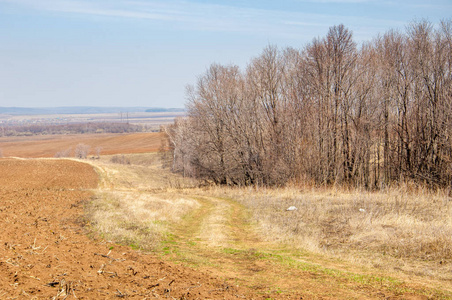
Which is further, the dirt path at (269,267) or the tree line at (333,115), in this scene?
the tree line at (333,115)

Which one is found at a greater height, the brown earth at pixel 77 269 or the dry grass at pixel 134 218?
the brown earth at pixel 77 269

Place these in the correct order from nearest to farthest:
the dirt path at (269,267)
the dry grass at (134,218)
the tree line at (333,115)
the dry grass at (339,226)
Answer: the dirt path at (269,267) → the dry grass at (339,226) → the dry grass at (134,218) → the tree line at (333,115)

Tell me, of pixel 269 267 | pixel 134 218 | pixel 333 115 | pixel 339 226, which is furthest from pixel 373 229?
pixel 333 115

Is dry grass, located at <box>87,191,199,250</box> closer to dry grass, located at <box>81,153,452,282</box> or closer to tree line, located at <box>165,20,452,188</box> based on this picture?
dry grass, located at <box>81,153,452,282</box>

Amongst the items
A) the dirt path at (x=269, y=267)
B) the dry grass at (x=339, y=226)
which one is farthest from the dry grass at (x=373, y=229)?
the dirt path at (x=269, y=267)

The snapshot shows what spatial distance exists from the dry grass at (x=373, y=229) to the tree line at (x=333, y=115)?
11.4 metres

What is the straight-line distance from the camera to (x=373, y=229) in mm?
11867

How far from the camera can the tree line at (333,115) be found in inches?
1081

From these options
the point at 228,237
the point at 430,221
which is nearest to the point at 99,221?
the point at 228,237

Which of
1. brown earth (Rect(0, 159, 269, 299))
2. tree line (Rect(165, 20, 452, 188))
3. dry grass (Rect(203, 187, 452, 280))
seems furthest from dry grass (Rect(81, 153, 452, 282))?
tree line (Rect(165, 20, 452, 188))

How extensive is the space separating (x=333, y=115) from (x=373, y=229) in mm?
20315

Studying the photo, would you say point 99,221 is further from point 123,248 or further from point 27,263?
point 27,263

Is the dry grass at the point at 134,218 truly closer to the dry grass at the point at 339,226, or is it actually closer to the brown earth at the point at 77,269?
the dry grass at the point at 339,226

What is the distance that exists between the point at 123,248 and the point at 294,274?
393cm
